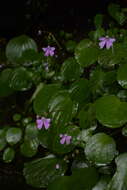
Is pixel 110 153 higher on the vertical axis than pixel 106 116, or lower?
lower

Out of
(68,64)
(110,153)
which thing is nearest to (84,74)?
(68,64)

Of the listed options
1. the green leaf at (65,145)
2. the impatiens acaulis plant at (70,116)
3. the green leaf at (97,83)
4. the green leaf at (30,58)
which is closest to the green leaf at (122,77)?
the impatiens acaulis plant at (70,116)

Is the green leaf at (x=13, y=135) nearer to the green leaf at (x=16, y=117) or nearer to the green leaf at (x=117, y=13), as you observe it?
the green leaf at (x=16, y=117)

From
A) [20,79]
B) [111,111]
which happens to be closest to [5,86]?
[20,79]

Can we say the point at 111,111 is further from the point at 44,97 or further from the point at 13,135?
the point at 13,135

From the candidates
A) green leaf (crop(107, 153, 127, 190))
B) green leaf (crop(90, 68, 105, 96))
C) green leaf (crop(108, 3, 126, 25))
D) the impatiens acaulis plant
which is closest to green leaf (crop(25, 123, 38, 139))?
the impatiens acaulis plant

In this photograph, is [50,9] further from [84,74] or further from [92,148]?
[92,148]
